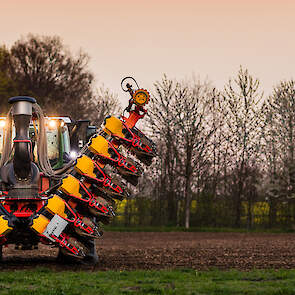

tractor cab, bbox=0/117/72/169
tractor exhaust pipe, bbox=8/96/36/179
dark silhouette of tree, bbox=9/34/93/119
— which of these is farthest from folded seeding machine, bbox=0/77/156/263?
dark silhouette of tree, bbox=9/34/93/119

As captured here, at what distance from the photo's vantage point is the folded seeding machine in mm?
11297

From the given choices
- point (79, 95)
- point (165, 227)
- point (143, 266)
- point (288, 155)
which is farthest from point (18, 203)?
point (79, 95)

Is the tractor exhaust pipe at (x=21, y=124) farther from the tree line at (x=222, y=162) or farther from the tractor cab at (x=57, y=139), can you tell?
the tree line at (x=222, y=162)

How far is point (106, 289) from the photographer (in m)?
9.26

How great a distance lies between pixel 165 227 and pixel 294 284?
28.2 meters

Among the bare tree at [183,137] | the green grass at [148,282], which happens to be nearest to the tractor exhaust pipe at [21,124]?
the green grass at [148,282]

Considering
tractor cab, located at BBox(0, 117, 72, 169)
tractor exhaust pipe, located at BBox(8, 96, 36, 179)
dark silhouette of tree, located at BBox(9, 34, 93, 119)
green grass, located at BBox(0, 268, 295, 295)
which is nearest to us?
green grass, located at BBox(0, 268, 295, 295)

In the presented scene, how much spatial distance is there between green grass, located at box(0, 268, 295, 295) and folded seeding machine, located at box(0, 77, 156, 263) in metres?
0.73

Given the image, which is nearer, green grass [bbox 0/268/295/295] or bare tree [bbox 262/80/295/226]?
green grass [bbox 0/268/295/295]

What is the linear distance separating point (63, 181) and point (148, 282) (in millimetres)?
2647

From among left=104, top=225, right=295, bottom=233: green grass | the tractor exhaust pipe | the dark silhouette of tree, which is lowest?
left=104, top=225, right=295, bottom=233: green grass

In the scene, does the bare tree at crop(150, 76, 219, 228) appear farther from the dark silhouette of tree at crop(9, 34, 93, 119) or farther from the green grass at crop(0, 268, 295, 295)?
the green grass at crop(0, 268, 295, 295)

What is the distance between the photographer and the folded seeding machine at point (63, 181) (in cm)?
1130

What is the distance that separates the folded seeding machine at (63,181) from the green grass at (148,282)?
28.6 inches
